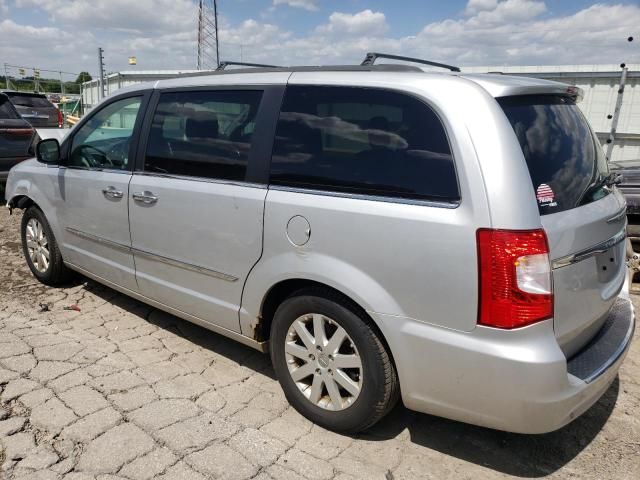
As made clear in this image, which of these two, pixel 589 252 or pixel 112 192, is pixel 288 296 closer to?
pixel 589 252

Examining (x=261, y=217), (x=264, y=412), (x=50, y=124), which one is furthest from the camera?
(x=50, y=124)

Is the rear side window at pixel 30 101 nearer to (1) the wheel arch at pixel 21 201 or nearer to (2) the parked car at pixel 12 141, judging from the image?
(2) the parked car at pixel 12 141

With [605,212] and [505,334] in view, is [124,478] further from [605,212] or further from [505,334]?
[605,212]

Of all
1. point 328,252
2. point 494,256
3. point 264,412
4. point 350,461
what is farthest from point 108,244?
point 494,256

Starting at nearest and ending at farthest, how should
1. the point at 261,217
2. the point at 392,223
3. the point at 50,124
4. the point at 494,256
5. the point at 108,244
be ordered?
the point at 494,256 → the point at 392,223 → the point at 261,217 → the point at 108,244 → the point at 50,124

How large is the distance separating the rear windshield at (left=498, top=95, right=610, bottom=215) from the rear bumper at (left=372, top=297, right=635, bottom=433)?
22.6 inches

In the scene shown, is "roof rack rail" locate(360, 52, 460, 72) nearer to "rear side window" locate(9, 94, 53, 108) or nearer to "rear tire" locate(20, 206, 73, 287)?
"rear tire" locate(20, 206, 73, 287)

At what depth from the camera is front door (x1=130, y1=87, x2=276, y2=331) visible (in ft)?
9.72

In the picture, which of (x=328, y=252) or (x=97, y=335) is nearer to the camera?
(x=328, y=252)

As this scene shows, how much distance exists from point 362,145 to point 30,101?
13.2 metres

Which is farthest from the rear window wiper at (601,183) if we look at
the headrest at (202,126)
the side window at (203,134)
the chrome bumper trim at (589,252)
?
the headrest at (202,126)

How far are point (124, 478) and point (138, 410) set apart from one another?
1.85 feet

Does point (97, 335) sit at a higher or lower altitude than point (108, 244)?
lower

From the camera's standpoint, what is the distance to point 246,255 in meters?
2.92
